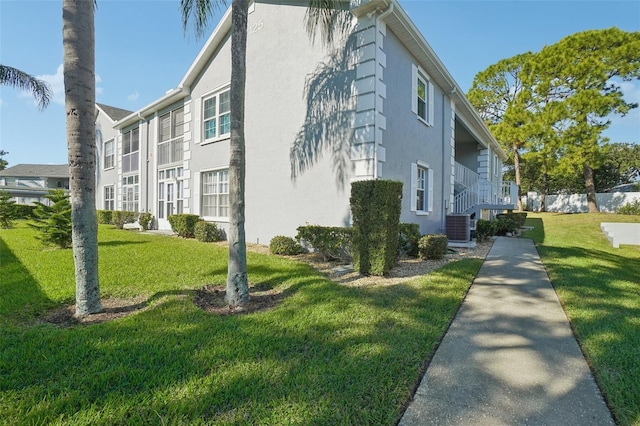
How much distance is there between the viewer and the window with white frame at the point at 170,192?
569 inches

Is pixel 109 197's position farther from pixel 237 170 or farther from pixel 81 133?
pixel 237 170

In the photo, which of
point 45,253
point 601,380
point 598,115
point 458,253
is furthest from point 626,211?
point 45,253

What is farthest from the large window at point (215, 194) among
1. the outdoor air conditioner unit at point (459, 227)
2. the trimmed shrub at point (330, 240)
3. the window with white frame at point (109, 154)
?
the window with white frame at point (109, 154)

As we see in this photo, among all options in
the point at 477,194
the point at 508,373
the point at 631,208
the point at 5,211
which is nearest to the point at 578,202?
the point at 631,208

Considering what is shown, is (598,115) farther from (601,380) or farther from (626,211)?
(601,380)

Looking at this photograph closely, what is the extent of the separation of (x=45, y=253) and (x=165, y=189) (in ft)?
25.2

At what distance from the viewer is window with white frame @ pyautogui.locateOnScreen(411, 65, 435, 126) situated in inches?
383

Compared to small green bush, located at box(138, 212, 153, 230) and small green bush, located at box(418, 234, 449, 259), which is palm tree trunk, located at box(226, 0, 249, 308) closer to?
small green bush, located at box(418, 234, 449, 259)

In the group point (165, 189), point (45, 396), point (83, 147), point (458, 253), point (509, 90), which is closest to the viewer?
point (45, 396)

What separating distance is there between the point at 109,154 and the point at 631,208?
38.2 metres

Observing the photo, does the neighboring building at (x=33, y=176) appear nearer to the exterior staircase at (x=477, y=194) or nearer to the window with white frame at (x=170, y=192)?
the window with white frame at (x=170, y=192)

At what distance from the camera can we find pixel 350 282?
5777 mm

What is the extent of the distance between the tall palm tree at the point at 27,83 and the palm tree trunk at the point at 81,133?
1549 centimetres

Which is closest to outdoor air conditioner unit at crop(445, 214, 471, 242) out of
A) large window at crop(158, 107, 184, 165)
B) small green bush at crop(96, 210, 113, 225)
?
large window at crop(158, 107, 184, 165)
